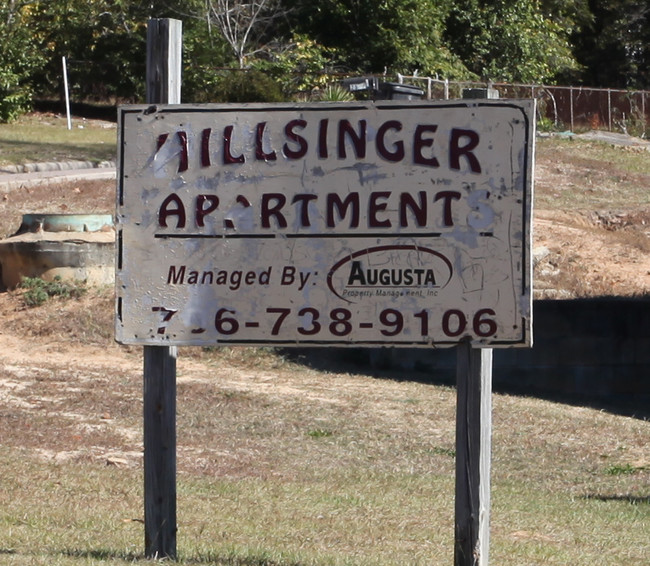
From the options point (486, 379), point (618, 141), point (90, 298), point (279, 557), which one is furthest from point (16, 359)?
point (618, 141)

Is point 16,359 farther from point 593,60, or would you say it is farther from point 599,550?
point 593,60

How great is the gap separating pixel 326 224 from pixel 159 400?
43.0 inches

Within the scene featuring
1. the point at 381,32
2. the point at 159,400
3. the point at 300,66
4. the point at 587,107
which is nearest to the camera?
the point at 159,400

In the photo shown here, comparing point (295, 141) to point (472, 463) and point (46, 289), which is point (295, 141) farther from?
point (46, 289)

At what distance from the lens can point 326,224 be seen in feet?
15.9

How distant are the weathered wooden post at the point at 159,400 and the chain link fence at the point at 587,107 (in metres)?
29.0

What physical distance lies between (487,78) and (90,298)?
1026 inches

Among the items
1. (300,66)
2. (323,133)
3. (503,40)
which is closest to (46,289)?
(323,133)

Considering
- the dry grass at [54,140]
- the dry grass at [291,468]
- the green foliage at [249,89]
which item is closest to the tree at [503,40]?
the green foliage at [249,89]

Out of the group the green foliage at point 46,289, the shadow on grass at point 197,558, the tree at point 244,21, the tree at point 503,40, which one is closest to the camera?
the shadow on grass at point 197,558

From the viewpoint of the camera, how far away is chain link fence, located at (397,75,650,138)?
34156mm

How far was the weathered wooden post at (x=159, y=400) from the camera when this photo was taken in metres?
5.03

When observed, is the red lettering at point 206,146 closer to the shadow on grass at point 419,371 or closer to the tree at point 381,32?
the shadow on grass at point 419,371

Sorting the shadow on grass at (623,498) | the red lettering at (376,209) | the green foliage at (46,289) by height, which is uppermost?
the red lettering at (376,209)
